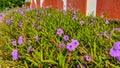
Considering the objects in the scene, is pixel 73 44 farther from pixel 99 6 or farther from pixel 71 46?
pixel 99 6

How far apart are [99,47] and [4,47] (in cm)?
170

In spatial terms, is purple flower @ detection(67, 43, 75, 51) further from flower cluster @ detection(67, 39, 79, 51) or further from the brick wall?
the brick wall

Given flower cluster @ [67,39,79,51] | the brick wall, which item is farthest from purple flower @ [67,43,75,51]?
the brick wall

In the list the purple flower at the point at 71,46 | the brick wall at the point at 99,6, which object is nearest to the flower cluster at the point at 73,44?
the purple flower at the point at 71,46

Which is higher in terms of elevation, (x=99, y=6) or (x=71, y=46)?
(x=71, y=46)

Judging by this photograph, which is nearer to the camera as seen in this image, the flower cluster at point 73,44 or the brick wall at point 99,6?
the flower cluster at point 73,44

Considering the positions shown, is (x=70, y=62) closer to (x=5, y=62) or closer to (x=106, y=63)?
(x=106, y=63)

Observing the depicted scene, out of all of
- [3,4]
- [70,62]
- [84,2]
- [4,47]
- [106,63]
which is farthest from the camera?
[3,4]

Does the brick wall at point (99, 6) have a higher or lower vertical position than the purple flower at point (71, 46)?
lower

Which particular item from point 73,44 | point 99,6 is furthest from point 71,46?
point 99,6

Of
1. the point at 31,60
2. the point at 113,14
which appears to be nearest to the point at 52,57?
the point at 31,60

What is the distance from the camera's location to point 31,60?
2.93 metres

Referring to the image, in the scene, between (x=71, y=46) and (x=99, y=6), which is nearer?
(x=71, y=46)

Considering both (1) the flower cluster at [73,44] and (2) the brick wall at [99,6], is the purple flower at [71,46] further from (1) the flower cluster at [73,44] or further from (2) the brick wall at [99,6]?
(2) the brick wall at [99,6]
